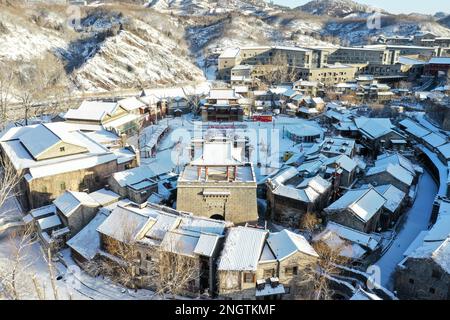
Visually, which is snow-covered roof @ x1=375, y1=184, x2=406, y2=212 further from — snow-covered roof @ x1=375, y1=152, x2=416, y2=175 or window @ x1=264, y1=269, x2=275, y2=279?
window @ x1=264, y1=269, x2=275, y2=279

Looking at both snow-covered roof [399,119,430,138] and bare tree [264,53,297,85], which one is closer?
snow-covered roof [399,119,430,138]

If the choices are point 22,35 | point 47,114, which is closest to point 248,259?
point 47,114

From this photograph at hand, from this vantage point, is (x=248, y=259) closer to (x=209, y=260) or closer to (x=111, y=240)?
(x=209, y=260)

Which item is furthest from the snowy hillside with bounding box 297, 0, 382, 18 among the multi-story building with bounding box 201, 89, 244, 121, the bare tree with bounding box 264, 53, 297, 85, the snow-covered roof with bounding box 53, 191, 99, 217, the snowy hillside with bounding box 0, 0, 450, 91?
the snow-covered roof with bounding box 53, 191, 99, 217

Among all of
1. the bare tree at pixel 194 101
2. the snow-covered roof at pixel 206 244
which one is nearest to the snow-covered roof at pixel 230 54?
the bare tree at pixel 194 101

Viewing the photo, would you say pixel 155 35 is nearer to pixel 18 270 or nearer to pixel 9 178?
pixel 9 178

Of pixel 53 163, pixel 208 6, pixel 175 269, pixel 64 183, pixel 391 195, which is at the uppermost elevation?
pixel 208 6

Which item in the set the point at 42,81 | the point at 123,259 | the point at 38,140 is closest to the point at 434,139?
the point at 123,259
